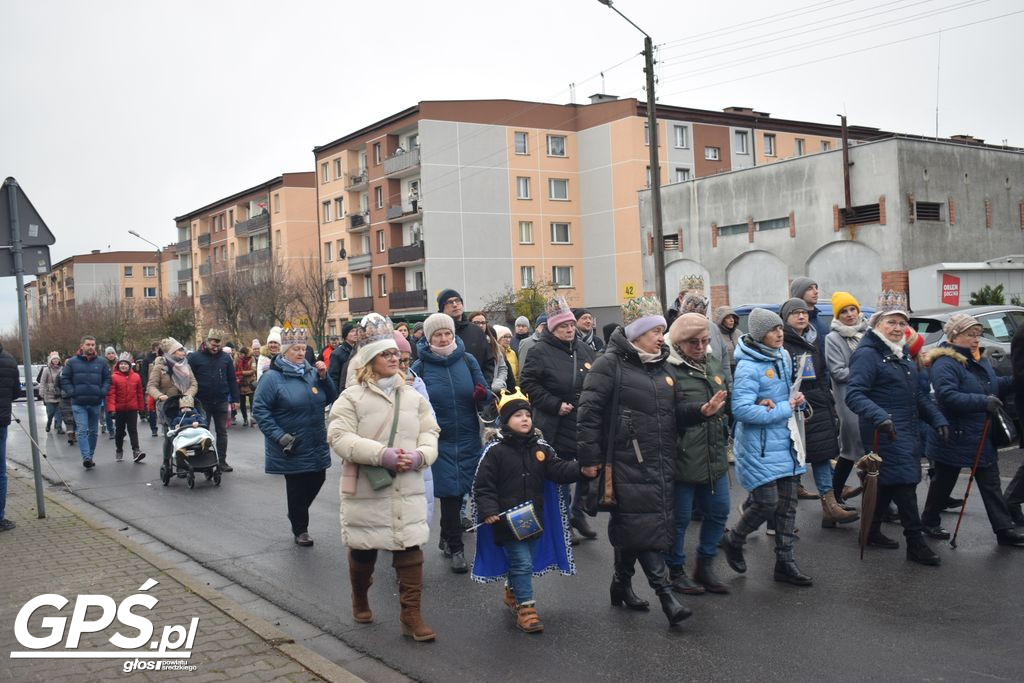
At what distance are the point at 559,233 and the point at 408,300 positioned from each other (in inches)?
404

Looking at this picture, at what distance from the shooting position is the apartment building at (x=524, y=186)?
179 ft

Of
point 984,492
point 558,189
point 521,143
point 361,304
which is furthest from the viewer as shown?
point 361,304

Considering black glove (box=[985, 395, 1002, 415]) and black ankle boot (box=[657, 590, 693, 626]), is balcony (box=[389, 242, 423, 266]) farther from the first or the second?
black ankle boot (box=[657, 590, 693, 626])

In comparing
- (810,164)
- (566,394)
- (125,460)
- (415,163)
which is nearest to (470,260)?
(415,163)

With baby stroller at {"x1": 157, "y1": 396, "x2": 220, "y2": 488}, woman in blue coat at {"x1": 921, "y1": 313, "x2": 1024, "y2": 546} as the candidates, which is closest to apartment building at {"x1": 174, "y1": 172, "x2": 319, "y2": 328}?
baby stroller at {"x1": 157, "y1": 396, "x2": 220, "y2": 488}

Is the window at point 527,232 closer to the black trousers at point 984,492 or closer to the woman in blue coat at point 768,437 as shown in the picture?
the black trousers at point 984,492

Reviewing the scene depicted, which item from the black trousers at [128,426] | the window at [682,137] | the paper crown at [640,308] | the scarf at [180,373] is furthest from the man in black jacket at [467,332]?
the window at [682,137]

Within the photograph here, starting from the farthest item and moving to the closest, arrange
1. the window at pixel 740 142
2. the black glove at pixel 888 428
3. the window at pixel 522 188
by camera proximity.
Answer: the window at pixel 740 142, the window at pixel 522 188, the black glove at pixel 888 428

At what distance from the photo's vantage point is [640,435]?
5.88m

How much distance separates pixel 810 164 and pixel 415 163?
1095 inches

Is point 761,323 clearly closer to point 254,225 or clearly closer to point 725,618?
point 725,618

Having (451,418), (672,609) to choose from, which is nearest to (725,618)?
(672,609)

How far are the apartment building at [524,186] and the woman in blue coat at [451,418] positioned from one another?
44753 mm

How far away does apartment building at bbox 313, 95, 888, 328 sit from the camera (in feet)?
179
